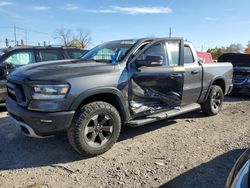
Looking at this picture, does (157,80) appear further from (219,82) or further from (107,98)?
(219,82)

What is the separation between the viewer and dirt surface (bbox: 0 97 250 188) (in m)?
4.13

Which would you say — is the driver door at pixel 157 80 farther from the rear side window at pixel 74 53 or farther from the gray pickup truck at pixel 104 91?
the rear side window at pixel 74 53

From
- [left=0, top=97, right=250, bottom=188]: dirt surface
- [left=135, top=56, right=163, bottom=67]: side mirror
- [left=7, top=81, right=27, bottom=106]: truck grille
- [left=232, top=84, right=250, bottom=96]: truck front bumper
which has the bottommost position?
[left=0, top=97, right=250, bottom=188]: dirt surface

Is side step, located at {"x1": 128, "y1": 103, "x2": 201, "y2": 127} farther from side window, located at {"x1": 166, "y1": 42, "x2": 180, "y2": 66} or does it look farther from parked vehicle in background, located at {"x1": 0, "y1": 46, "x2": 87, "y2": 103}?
parked vehicle in background, located at {"x1": 0, "y1": 46, "x2": 87, "y2": 103}

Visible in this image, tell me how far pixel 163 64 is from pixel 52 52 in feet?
13.9

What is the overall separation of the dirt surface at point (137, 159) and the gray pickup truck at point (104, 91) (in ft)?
1.30

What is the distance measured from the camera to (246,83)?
10547mm

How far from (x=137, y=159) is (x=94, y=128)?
81 cm

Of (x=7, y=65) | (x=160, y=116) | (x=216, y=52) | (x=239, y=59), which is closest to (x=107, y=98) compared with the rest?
(x=160, y=116)

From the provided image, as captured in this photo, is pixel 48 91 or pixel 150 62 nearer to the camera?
pixel 48 91

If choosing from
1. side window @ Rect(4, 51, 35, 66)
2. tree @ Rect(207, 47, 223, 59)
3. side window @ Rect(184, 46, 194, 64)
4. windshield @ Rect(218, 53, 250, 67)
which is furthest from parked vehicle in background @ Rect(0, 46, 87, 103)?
tree @ Rect(207, 47, 223, 59)

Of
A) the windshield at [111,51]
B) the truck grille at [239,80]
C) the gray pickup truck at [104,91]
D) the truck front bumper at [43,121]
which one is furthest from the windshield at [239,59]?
the truck front bumper at [43,121]

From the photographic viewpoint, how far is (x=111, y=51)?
5.77 m

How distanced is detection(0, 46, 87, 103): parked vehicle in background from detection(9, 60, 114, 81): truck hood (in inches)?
134
